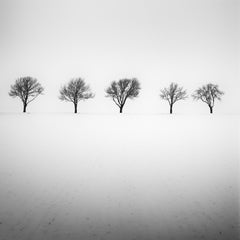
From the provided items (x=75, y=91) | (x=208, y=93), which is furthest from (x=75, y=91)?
(x=208, y=93)

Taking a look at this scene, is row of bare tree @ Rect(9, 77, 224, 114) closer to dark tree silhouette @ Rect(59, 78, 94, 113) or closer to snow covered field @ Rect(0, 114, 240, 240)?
dark tree silhouette @ Rect(59, 78, 94, 113)

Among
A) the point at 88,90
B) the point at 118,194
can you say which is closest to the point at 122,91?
the point at 88,90

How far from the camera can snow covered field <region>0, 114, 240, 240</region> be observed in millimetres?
5172

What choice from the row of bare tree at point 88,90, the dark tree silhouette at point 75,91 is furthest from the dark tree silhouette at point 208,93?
the dark tree silhouette at point 75,91

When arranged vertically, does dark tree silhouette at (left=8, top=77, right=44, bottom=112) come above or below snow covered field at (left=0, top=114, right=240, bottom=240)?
above

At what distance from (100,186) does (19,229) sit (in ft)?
11.2

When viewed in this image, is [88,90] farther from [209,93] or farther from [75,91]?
[209,93]

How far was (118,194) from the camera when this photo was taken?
7109mm

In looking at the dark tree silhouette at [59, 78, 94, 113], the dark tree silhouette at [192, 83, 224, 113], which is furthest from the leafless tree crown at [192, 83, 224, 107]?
the dark tree silhouette at [59, 78, 94, 113]

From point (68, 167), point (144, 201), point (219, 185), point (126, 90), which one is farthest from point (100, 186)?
point (126, 90)

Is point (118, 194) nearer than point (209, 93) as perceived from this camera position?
Yes

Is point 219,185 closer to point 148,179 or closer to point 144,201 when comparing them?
point 148,179

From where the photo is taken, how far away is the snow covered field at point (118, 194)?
17.0 ft

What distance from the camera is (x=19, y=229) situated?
5.05 metres
